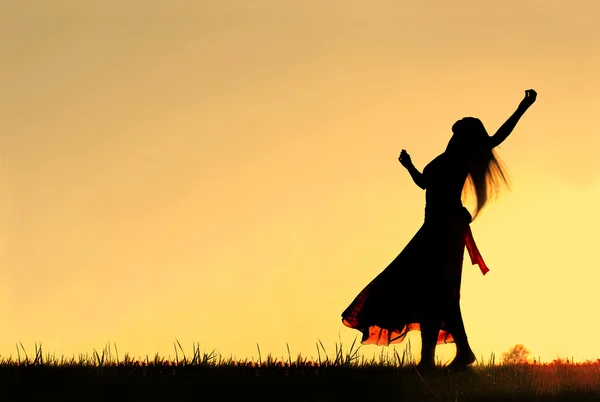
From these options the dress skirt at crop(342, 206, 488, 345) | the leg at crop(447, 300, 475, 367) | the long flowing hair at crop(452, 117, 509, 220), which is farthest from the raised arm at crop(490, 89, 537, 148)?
the leg at crop(447, 300, 475, 367)

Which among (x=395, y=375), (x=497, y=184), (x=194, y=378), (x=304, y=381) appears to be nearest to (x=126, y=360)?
(x=194, y=378)

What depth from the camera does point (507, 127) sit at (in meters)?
11.6

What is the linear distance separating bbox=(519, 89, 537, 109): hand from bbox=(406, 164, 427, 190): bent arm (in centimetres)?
149

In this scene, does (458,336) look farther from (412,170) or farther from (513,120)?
(513,120)

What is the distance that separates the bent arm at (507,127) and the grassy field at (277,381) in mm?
2845

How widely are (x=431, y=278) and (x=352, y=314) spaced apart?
1.17 metres

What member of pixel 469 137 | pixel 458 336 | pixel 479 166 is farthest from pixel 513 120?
pixel 458 336

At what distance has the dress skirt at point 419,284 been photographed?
11766 mm

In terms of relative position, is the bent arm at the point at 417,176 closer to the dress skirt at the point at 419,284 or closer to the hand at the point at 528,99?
the dress skirt at the point at 419,284

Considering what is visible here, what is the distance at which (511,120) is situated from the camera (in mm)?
11625

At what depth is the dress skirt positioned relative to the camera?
11766mm

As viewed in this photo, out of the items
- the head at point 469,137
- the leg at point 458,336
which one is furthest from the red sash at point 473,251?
the head at point 469,137

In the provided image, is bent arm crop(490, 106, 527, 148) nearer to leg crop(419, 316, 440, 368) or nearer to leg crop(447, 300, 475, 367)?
leg crop(447, 300, 475, 367)

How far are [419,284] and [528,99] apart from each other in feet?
8.72
